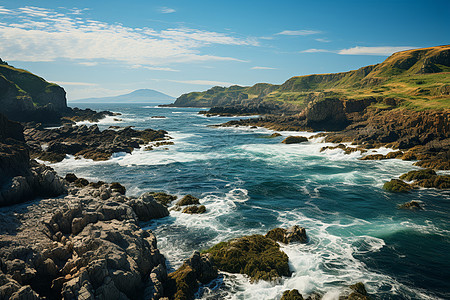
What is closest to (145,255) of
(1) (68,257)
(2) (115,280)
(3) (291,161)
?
(2) (115,280)

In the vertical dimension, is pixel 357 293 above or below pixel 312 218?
above

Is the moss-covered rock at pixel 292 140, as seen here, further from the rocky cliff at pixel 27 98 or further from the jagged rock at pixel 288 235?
the rocky cliff at pixel 27 98

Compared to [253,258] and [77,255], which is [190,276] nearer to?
[253,258]

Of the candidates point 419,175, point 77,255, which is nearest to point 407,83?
point 419,175

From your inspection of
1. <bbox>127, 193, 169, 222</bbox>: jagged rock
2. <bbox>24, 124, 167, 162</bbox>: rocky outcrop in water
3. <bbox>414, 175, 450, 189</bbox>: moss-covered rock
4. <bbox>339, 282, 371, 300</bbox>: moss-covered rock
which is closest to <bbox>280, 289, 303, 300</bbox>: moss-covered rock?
<bbox>339, 282, 371, 300</bbox>: moss-covered rock

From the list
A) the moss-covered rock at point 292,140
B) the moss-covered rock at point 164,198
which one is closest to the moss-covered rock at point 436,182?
the moss-covered rock at point 164,198

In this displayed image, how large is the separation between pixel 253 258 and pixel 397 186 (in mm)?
21693

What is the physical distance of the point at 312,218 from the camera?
900 inches

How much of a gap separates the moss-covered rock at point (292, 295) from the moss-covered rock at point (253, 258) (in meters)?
1.52

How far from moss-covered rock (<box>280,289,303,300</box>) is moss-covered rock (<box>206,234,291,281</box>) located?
152cm

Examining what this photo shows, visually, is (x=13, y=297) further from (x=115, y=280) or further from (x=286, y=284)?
(x=286, y=284)

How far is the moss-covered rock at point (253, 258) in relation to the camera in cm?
1481

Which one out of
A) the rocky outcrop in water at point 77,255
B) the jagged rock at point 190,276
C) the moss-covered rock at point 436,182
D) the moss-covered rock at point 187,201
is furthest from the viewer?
the moss-covered rock at point 436,182

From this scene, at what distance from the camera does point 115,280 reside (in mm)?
11453
